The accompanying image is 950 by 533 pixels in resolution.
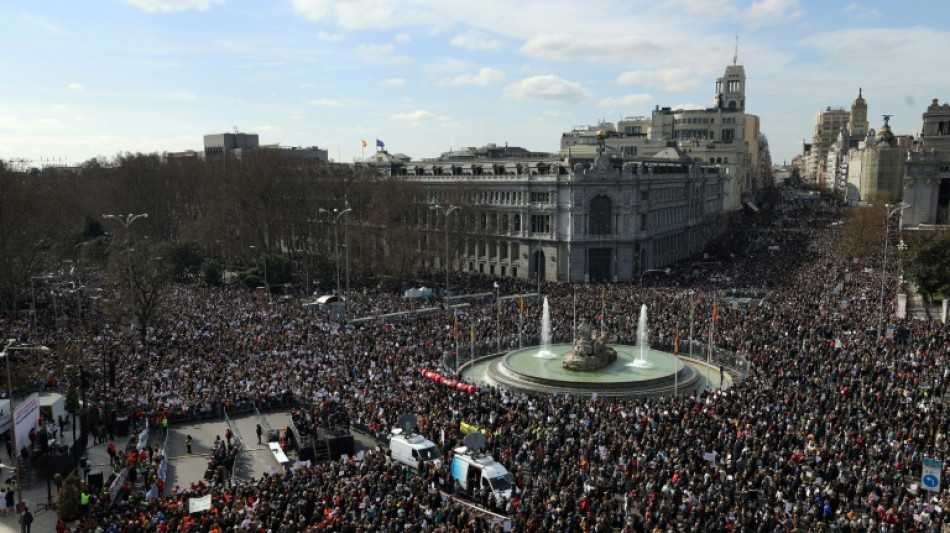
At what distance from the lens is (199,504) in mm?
20547

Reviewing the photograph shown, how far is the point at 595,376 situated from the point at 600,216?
4214 centimetres

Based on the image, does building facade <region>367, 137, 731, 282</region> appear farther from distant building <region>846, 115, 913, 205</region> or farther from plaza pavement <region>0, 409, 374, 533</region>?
distant building <region>846, 115, 913, 205</region>

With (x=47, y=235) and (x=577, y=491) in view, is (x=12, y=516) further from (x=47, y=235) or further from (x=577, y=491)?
(x=47, y=235)

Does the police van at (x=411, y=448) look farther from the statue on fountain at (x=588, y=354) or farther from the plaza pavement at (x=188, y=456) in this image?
the statue on fountain at (x=588, y=354)

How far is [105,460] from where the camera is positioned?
27.7 meters

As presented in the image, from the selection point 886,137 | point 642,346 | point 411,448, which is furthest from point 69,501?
point 886,137

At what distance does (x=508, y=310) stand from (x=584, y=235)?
25.3m

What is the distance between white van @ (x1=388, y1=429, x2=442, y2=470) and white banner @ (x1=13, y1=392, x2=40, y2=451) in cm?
1318

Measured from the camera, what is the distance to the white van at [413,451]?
25.0 meters

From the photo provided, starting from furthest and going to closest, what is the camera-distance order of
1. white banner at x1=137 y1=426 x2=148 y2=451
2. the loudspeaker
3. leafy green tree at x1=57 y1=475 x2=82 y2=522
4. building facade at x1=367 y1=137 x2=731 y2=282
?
building facade at x1=367 y1=137 x2=731 y2=282, white banner at x1=137 y1=426 x2=148 y2=451, the loudspeaker, leafy green tree at x1=57 y1=475 x2=82 y2=522

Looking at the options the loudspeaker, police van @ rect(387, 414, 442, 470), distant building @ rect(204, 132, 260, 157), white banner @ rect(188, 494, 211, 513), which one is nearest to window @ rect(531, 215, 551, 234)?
the loudspeaker

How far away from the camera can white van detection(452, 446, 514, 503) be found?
22.6 metres

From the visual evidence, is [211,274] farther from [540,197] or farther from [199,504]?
[199,504]

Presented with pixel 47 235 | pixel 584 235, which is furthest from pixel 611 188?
pixel 47 235
